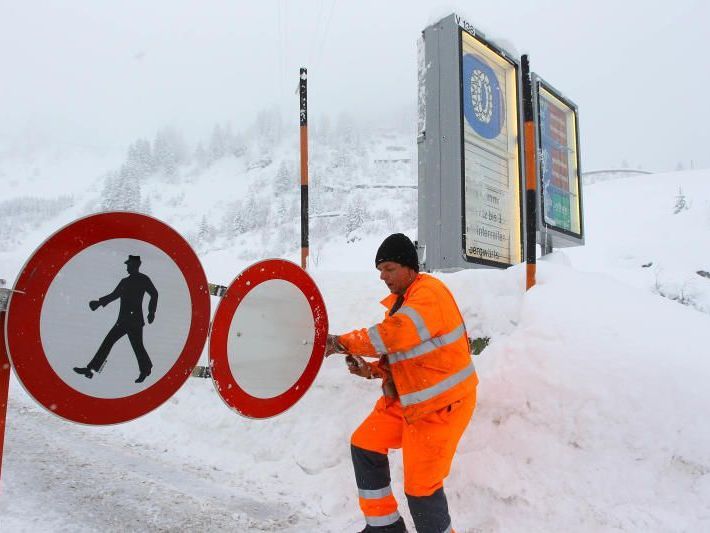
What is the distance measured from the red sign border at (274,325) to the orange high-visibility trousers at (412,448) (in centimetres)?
47

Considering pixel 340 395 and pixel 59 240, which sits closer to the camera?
pixel 59 240

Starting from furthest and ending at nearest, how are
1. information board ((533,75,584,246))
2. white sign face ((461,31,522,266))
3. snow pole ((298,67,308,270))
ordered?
information board ((533,75,584,246)) → white sign face ((461,31,522,266)) → snow pole ((298,67,308,270))

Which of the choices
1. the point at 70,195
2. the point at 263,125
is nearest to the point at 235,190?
the point at 70,195

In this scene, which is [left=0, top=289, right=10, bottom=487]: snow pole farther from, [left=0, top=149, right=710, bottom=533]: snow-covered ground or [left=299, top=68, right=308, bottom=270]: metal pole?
[left=299, top=68, right=308, bottom=270]: metal pole

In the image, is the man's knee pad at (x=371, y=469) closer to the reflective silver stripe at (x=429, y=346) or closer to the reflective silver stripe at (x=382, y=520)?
the reflective silver stripe at (x=382, y=520)

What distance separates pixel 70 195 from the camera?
102875 mm

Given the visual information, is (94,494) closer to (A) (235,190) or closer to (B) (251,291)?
(B) (251,291)

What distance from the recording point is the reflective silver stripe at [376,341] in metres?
2.29

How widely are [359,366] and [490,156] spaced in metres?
3.93

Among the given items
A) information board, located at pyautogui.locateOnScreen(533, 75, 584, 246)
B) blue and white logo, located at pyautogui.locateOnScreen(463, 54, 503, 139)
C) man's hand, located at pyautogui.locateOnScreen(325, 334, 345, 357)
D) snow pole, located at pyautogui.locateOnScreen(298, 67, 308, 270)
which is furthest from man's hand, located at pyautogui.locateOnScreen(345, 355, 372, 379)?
information board, located at pyautogui.locateOnScreen(533, 75, 584, 246)

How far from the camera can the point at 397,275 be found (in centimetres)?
261

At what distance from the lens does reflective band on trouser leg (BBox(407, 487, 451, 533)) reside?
7.41 feet

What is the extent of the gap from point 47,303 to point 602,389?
2.84 metres

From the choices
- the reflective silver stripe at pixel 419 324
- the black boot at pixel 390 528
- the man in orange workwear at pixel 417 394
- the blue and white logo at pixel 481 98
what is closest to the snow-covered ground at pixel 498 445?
the black boot at pixel 390 528
